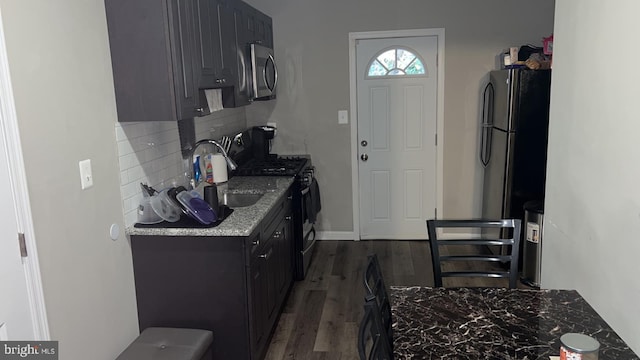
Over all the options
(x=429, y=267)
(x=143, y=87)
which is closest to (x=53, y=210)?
(x=143, y=87)

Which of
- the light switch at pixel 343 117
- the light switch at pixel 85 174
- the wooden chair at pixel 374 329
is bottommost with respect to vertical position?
the wooden chair at pixel 374 329

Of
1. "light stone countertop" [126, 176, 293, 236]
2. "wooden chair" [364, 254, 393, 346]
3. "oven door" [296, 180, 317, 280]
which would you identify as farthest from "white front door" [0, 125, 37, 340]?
"oven door" [296, 180, 317, 280]

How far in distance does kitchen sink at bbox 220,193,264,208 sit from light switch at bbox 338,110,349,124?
5.36ft

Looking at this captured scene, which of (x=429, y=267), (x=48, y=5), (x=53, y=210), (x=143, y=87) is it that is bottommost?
(x=429, y=267)

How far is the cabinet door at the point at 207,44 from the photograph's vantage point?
2594 millimetres

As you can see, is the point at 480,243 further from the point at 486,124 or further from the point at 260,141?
the point at 260,141

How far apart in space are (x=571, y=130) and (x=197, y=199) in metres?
1.90

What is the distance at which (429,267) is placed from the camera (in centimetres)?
433

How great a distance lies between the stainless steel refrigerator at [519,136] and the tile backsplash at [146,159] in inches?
97.2

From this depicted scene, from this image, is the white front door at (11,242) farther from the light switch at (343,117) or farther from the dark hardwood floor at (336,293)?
the light switch at (343,117)

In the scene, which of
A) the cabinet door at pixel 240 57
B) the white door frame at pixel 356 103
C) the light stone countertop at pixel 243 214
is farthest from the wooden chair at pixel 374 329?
the white door frame at pixel 356 103

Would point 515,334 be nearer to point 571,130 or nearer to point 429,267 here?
point 571,130

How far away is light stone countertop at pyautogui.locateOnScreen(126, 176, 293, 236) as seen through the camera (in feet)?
8.18

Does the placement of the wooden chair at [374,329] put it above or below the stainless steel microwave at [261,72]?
below
